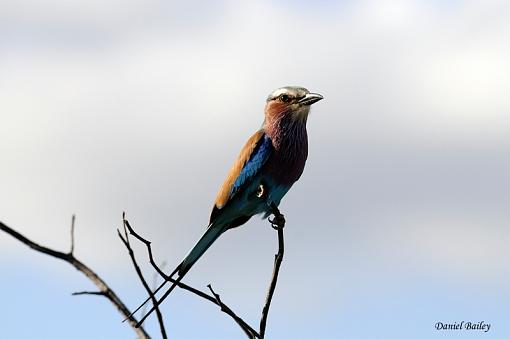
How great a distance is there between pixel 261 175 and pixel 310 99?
0.82 metres

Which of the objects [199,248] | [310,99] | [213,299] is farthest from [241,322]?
[310,99]

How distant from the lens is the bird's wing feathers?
686 centimetres

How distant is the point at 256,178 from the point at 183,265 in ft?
2.81

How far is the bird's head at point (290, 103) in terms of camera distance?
7.32 metres

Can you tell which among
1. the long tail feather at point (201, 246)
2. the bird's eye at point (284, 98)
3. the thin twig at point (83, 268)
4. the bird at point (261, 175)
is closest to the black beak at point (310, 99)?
the bird at point (261, 175)

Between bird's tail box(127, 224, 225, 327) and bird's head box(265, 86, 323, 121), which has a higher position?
bird's head box(265, 86, 323, 121)

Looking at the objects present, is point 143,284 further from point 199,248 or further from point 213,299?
point 199,248

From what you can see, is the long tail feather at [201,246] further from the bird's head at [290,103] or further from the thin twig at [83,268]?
the thin twig at [83,268]

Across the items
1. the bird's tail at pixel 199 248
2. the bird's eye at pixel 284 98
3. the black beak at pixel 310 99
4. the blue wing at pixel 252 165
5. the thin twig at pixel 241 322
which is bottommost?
the thin twig at pixel 241 322

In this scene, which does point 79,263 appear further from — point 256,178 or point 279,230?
point 256,178

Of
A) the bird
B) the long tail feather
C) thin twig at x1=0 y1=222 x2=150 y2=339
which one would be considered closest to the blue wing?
the bird

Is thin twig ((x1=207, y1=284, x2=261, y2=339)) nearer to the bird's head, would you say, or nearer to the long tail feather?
the long tail feather

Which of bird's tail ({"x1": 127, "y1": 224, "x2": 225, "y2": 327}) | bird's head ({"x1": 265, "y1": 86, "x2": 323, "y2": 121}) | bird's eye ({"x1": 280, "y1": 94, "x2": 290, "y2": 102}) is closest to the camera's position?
bird's tail ({"x1": 127, "y1": 224, "x2": 225, "y2": 327})

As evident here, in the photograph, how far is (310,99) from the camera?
23.9 ft
